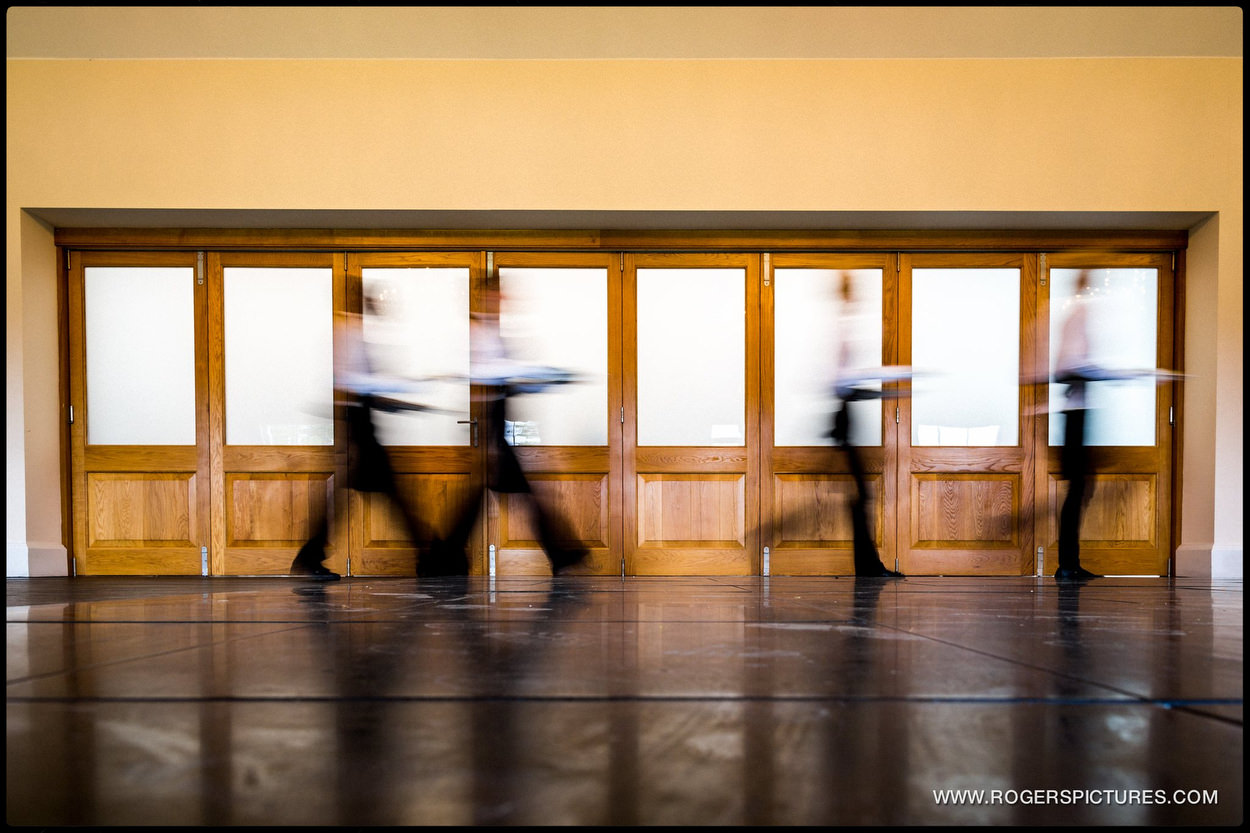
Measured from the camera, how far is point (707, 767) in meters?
0.75

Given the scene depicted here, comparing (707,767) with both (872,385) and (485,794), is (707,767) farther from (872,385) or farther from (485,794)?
(872,385)

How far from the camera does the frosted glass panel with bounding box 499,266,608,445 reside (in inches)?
186

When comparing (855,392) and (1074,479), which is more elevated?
(855,392)

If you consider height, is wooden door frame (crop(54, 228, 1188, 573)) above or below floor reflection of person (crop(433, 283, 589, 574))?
above

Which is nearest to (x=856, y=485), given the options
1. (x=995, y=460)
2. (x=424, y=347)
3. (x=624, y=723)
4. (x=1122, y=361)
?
(x=995, y=460)

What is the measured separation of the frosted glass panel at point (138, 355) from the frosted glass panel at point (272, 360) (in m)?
0.23

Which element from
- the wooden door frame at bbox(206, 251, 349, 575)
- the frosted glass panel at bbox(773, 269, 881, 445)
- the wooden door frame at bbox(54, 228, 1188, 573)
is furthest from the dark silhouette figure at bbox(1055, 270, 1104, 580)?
the wooden door frame at bbox(206, 251, 349, 575)

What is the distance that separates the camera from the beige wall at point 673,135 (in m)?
4.39

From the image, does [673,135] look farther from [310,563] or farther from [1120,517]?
[1120,517]

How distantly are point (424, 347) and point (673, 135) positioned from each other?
71.8 inches

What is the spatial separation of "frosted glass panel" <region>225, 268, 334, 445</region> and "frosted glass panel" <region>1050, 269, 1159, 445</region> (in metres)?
4.19

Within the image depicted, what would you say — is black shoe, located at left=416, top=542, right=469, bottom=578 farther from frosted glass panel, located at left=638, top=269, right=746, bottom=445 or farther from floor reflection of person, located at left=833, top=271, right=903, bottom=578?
floor reflection of person, located at left=833, top=271, right=903, bottom=578

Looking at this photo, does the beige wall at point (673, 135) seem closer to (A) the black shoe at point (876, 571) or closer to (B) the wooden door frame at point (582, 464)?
(B) the wooden door frame at point (582, 464)

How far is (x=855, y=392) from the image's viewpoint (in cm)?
472
